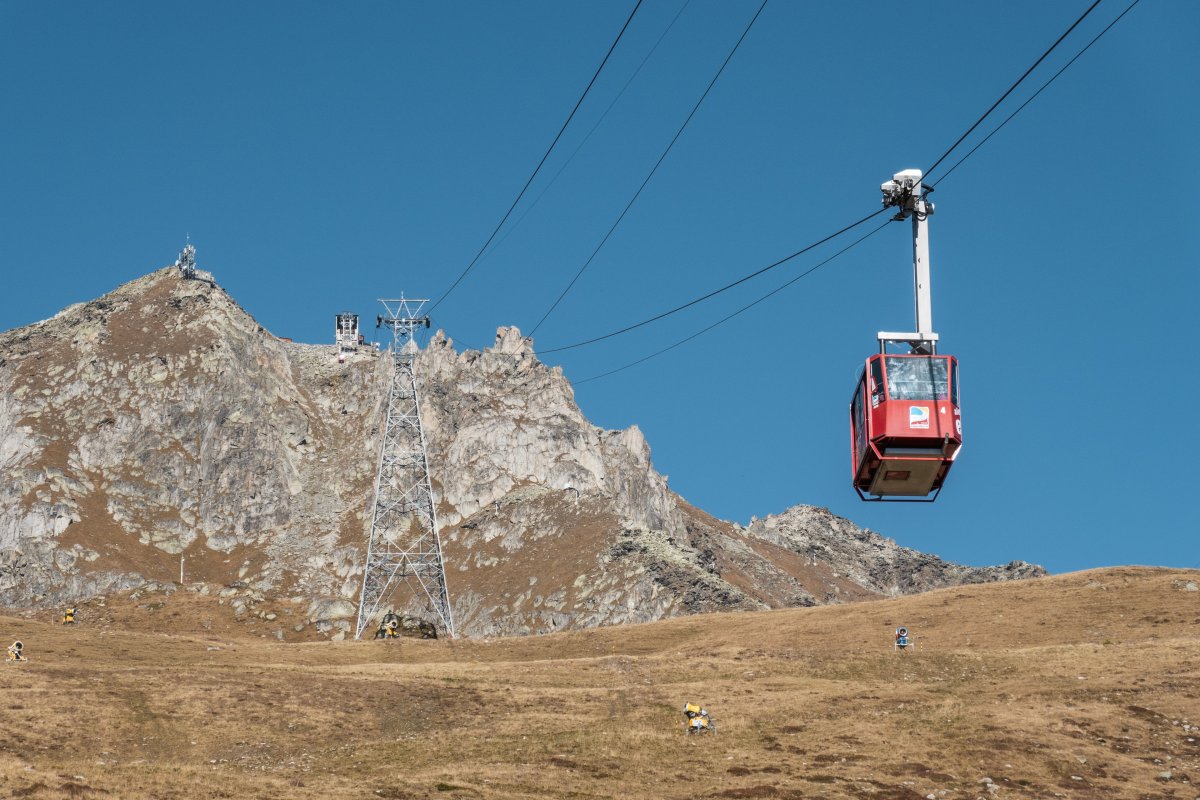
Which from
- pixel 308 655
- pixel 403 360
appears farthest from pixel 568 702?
pixel 403 360

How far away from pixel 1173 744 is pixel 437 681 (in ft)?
112

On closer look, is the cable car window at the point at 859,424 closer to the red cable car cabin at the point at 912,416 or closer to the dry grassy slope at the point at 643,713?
the red cable car cabin at the point at 912,416

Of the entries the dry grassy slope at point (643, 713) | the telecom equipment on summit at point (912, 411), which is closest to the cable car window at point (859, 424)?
the telecom equipment on summit at point (912, 411)

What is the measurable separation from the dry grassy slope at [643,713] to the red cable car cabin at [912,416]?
14814 mm

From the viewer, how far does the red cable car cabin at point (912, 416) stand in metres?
38.6

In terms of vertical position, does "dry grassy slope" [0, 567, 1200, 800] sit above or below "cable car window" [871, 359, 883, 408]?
below

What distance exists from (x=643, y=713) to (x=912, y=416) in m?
30.6

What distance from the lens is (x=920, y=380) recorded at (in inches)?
1522

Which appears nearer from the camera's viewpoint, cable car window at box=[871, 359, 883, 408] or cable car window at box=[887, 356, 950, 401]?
cable car window at box=[887, 356, 950, 401]

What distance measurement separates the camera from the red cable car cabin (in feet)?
127

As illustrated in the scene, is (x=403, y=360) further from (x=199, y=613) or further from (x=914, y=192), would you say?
(x=914, y=192)

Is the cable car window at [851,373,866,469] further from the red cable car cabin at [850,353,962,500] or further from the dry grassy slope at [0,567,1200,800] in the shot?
the dry grassy slope at [0,567,1200,800]

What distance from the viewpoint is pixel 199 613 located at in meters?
159

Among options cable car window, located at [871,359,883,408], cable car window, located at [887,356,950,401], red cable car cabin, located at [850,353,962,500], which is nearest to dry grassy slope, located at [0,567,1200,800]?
red cable car cabin, located at [850,353,962,500]
